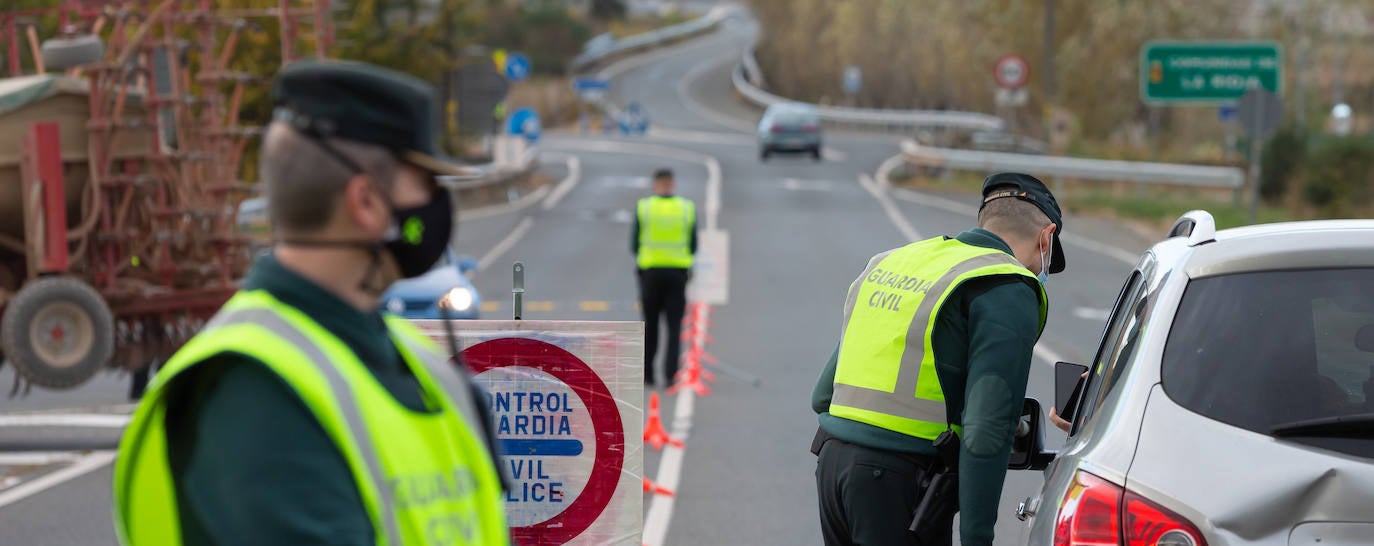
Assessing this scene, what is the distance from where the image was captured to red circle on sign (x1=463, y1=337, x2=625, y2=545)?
17.1 ft

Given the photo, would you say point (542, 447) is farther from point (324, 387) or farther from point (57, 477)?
point (57, 477)

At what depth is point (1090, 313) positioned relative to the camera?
64.3 ft

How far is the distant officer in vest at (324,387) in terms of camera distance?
7.33ft

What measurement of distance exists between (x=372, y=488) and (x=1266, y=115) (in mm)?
27826

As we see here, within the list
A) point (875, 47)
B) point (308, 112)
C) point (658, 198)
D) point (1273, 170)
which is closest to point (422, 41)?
point (1273, 170)

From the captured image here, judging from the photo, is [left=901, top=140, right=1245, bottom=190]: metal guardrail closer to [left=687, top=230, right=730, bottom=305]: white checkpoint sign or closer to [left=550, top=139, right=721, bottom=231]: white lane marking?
[left=550, top=139, right=721, bottom=231]: white lane marking

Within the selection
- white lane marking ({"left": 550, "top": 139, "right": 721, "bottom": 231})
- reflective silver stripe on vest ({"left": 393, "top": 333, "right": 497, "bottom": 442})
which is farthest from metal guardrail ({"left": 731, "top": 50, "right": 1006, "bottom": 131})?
reflective silver stripe on vest ({"left": 393, "top": 333, "right": 497, "bottom": 442})

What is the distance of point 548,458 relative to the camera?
5262mm

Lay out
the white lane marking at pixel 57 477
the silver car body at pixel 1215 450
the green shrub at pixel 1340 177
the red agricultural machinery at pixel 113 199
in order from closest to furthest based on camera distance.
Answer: the silver car body at pixel 1215 450, the white lane marking at pixel 57 477, the red agricultural machinery at pixel 113 199, the green shrub at pixel 1340 177

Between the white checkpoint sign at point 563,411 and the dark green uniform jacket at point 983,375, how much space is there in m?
0.94

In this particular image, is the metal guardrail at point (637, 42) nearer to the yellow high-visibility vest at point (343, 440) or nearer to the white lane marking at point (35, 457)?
the white lane marking at point (35, 457)

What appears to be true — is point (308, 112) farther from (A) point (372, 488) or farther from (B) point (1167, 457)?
(B) point (1167, 457)

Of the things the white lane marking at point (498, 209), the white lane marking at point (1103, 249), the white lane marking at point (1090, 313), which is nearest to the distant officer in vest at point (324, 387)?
the white lane marking at point (1090, 313)

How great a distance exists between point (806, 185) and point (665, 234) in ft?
82.9
